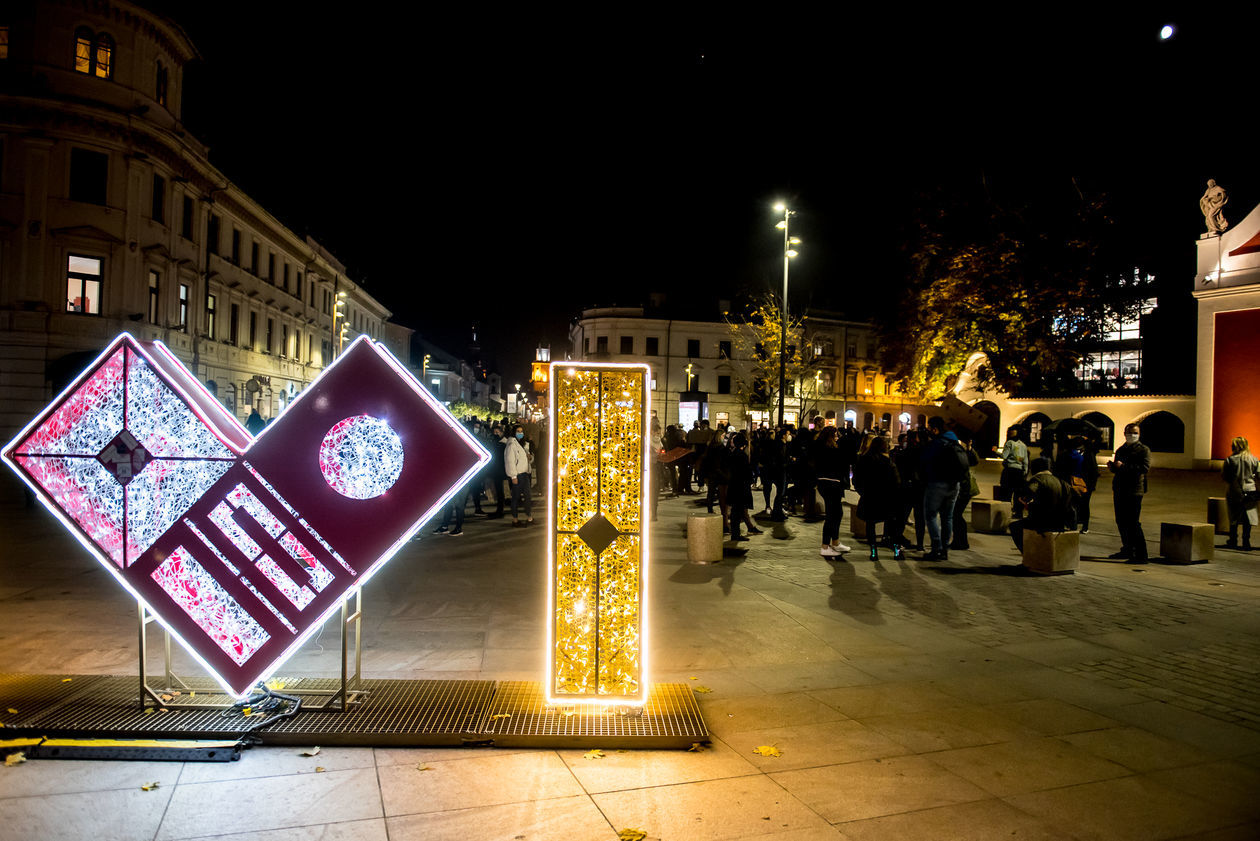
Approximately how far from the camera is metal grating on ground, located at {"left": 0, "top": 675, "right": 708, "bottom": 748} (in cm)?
441

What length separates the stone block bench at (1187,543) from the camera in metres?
11.1

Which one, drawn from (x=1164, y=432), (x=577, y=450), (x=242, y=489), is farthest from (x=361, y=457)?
(x=1164, y=432)

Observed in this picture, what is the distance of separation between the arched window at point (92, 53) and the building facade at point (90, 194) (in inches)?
1.3

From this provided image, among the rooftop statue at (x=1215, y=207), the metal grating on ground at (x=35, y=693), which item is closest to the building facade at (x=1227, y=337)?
the rooftop statue at (x=1215, y=207)

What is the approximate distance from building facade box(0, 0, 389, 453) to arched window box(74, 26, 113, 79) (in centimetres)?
3

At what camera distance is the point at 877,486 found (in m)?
10.7

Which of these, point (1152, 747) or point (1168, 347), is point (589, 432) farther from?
point (1168, 347)

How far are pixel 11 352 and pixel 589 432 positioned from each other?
23.0m

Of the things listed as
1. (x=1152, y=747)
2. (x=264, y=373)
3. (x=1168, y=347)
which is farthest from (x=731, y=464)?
(x=1168, y=347)

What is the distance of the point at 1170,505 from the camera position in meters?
19.0

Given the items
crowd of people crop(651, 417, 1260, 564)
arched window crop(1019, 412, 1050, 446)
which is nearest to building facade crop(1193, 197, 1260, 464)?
arched window crop(1019, 412, 1050, 446)

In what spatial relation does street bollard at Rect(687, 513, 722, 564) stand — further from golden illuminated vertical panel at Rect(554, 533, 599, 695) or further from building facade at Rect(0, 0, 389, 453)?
building facade at Rect(0, 0, 389, 453)

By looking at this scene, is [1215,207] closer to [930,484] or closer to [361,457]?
[930,484]

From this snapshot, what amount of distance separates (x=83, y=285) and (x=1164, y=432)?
34982mm
